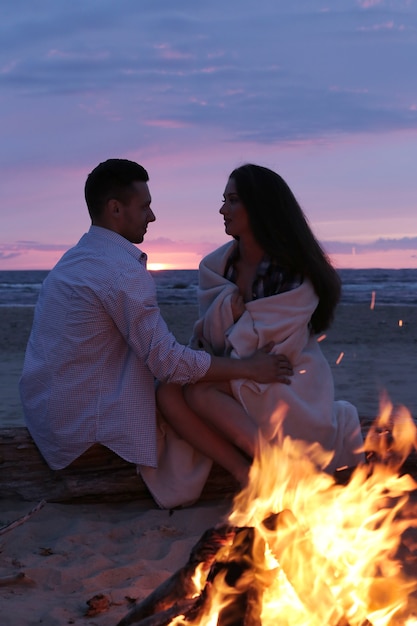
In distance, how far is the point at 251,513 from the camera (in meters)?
2.80

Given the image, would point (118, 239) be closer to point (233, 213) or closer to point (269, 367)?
point (233, 213)

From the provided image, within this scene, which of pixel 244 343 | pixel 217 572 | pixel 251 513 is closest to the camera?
pixel 217 572

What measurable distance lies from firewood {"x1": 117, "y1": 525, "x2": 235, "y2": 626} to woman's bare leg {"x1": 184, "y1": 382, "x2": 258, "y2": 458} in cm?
143

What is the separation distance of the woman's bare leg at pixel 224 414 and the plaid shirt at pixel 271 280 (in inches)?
24.0

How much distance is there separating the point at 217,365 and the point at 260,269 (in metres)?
0.68

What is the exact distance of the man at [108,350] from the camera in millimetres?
3876

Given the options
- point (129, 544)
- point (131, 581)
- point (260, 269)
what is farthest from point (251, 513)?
point (260, 269)

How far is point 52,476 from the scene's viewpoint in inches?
168

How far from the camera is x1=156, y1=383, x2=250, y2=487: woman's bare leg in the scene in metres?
4.09

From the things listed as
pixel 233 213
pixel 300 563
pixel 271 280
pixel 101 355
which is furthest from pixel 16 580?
pixel 233 213

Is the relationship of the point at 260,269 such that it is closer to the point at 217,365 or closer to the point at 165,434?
the point at 217,365

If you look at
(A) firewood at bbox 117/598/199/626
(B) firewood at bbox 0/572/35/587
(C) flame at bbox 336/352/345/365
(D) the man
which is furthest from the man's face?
(C) flame at bbox 336/352/345/365

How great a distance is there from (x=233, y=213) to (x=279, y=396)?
1012mm

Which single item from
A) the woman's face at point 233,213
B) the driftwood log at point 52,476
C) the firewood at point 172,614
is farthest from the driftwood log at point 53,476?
the firewood at point 172,614
